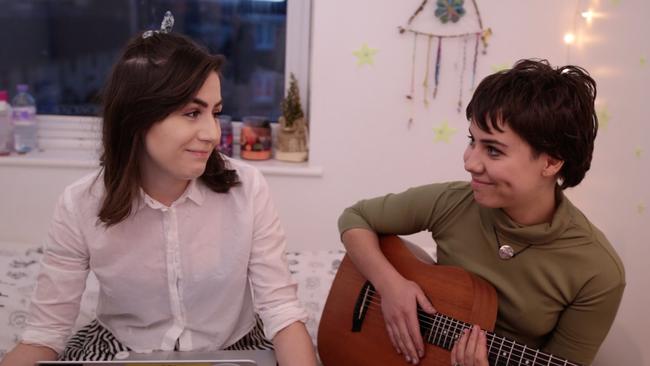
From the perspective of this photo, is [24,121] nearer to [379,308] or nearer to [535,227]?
[379,308]

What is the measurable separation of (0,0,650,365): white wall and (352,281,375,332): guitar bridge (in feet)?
2.63

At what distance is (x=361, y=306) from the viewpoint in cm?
142

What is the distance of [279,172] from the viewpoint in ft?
7.39

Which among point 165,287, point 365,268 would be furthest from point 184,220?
point 365,268

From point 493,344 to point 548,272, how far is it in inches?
6.8

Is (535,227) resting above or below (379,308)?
above

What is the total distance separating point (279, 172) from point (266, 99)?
0.44 m

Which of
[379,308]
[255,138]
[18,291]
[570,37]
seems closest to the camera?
[379,308]

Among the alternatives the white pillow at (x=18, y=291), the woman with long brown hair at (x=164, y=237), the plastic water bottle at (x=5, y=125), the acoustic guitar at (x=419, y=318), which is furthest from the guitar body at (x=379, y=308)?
the plastic water bottle at (x=5, y=125)

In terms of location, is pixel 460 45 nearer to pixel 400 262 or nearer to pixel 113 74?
pixel 400 262

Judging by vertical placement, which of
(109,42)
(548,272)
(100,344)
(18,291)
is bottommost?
(18,291)

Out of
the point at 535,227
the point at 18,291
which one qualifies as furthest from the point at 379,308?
the point at 18,291

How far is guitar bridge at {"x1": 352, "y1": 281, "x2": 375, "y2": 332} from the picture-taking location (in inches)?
55.3

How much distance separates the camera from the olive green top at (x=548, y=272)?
1.12 metres
